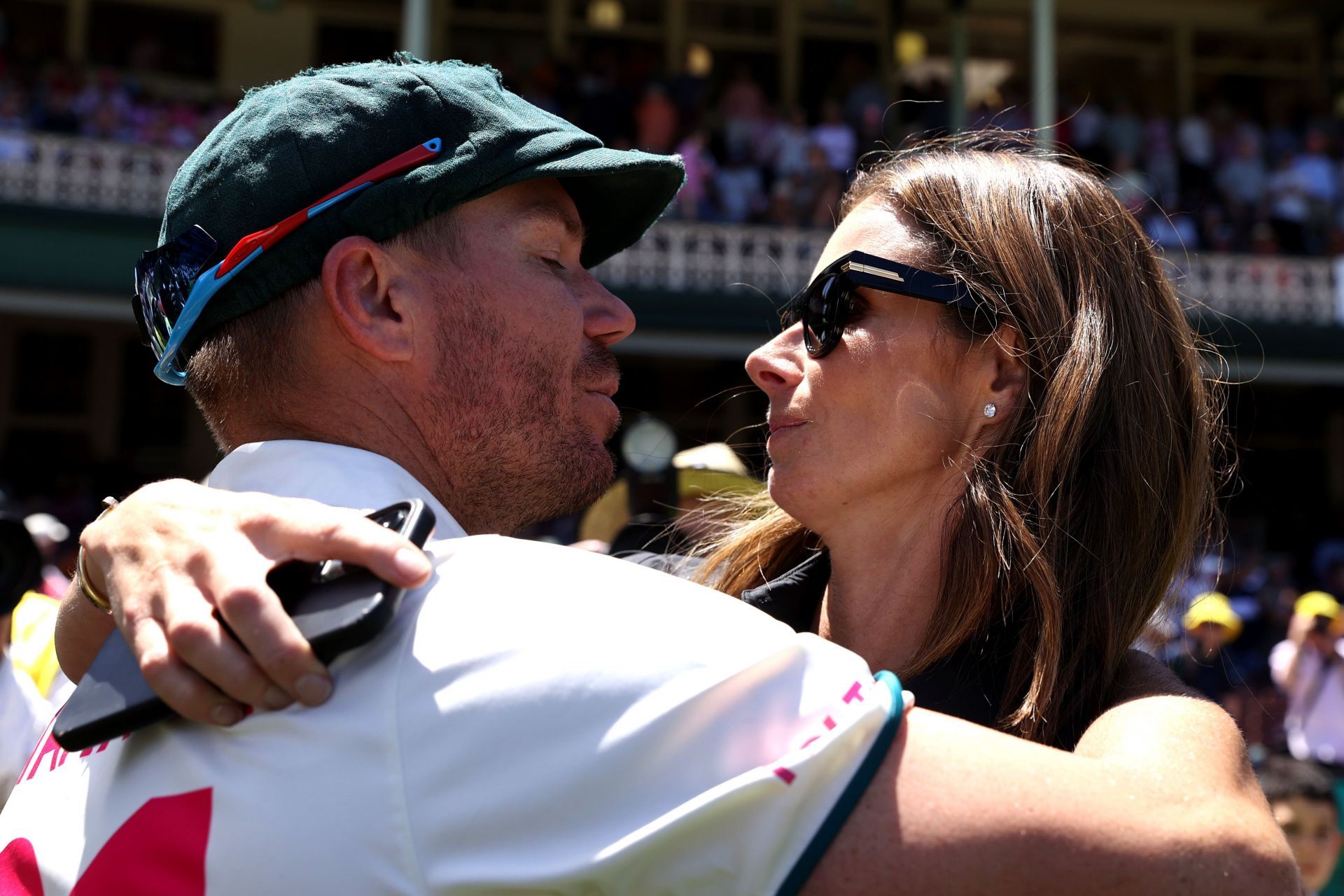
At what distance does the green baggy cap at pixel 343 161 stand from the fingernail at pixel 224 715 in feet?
1.98

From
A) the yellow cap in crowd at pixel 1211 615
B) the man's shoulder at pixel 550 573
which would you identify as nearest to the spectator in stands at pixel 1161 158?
the yellow cap in crowd at pixel 1211 615

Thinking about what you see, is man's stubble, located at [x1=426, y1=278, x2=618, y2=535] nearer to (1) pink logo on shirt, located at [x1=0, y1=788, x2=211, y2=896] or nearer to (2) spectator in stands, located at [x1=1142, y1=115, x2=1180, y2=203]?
(1) pink logo on shirt, located at [x1=0, y1=788, x2=211, y2=896]

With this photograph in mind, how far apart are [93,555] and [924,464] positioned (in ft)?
3.93

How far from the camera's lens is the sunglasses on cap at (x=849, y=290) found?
2002 mm

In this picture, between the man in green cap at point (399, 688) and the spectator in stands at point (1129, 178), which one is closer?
the man in green cap at point (399, 688)

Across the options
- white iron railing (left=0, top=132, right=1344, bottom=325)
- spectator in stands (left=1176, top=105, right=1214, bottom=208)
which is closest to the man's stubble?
white iron railing (left=0, top=132, right=1344, bottom=325)

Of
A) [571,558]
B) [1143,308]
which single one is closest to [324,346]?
[571,558]

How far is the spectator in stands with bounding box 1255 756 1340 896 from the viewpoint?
177 inches

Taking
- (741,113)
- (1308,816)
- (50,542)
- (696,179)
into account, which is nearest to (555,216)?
(1308,816)

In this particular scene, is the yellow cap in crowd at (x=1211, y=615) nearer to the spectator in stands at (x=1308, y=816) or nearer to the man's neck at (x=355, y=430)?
the spectator in stands at (x=1308, y=816)

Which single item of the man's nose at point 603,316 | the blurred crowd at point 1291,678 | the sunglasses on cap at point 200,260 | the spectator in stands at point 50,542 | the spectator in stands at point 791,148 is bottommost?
the blurred crowd at point 1291,678

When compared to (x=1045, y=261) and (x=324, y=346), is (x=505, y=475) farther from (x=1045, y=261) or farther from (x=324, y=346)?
(x=1045, y=261)

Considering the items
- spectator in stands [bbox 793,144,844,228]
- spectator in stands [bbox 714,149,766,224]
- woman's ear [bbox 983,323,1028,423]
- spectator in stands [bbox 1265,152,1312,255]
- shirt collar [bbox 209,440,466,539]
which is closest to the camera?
shirt collar [bbox 209,440,466,539]

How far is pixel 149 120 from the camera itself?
13.4 m
